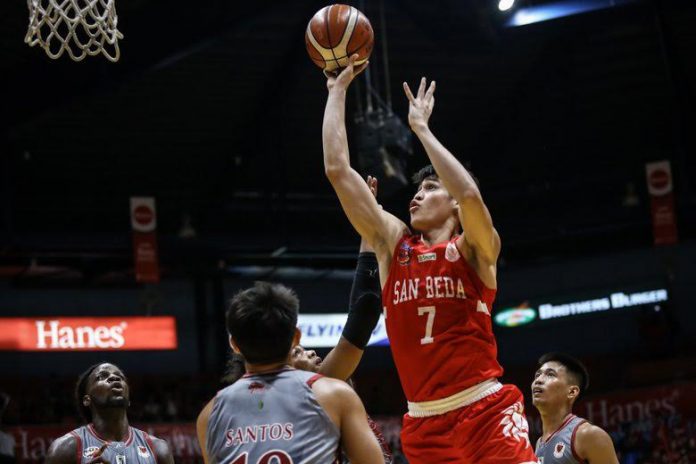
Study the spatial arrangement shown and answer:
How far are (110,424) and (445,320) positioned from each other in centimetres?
302

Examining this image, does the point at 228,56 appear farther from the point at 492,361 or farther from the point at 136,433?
the point at 492,361

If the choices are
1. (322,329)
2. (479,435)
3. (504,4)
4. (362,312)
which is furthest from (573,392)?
(322,329)

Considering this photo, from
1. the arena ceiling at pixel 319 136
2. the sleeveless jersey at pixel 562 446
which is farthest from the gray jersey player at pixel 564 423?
the arena ceiling at pixel 319 136

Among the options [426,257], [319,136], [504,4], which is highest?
[504,4]

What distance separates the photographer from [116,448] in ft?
21.9

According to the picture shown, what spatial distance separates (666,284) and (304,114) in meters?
8.71

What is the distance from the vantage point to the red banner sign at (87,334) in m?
18.7

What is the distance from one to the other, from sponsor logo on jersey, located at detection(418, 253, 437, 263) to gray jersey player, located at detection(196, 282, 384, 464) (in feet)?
4.02

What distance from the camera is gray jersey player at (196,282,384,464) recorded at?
336 centimetres

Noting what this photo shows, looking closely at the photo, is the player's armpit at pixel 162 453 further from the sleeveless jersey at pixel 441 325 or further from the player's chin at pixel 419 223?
the player's chin at pixel 419 223

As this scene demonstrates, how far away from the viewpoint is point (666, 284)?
21.7m

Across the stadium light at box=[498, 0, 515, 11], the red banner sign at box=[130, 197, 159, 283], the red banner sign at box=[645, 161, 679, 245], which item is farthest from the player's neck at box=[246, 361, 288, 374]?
the red banner sign at box=[645, 161, 679, 245]

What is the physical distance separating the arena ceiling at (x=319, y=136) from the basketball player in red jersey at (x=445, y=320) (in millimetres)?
8805

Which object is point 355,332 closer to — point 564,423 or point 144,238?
point 564,423
